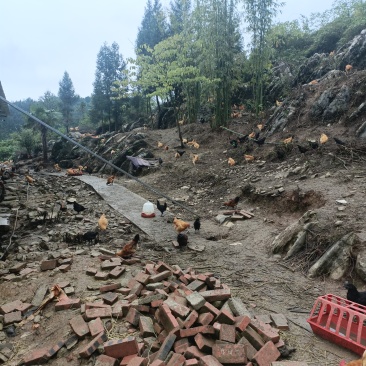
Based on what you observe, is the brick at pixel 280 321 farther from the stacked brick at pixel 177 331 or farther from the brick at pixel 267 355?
the brick at pixel 267 355

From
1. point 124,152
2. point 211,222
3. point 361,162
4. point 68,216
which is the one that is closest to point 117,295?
point 211,222

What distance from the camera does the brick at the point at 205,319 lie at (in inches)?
116

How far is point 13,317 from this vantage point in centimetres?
362

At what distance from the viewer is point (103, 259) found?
5.41 metres

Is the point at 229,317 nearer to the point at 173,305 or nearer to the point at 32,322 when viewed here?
the point at 173,305

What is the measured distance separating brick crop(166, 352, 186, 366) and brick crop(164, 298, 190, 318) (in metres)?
0.49

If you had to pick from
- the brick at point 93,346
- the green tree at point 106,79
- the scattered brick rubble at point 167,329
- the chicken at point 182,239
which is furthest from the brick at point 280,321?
the green tree at point 106,79

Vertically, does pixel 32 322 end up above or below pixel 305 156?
below

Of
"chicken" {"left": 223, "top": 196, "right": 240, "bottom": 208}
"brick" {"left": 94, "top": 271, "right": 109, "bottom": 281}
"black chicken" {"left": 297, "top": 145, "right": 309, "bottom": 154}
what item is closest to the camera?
"brick" {"left": 94, "top": 271, "right": 109, "bottom": 281}

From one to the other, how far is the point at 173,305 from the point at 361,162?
803 cm

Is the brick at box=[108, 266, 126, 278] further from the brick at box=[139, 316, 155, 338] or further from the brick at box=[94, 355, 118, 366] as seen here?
the brick at box=[94, 355, 118, 366]

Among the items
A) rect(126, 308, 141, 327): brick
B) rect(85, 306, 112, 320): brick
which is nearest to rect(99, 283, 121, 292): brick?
rect(85, 306, 112, 320): brick

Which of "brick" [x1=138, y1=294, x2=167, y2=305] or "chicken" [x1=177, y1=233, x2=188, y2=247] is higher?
"brick" [x1=138, y1=294, x2=167, y2=305]

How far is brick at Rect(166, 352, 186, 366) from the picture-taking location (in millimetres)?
2449
